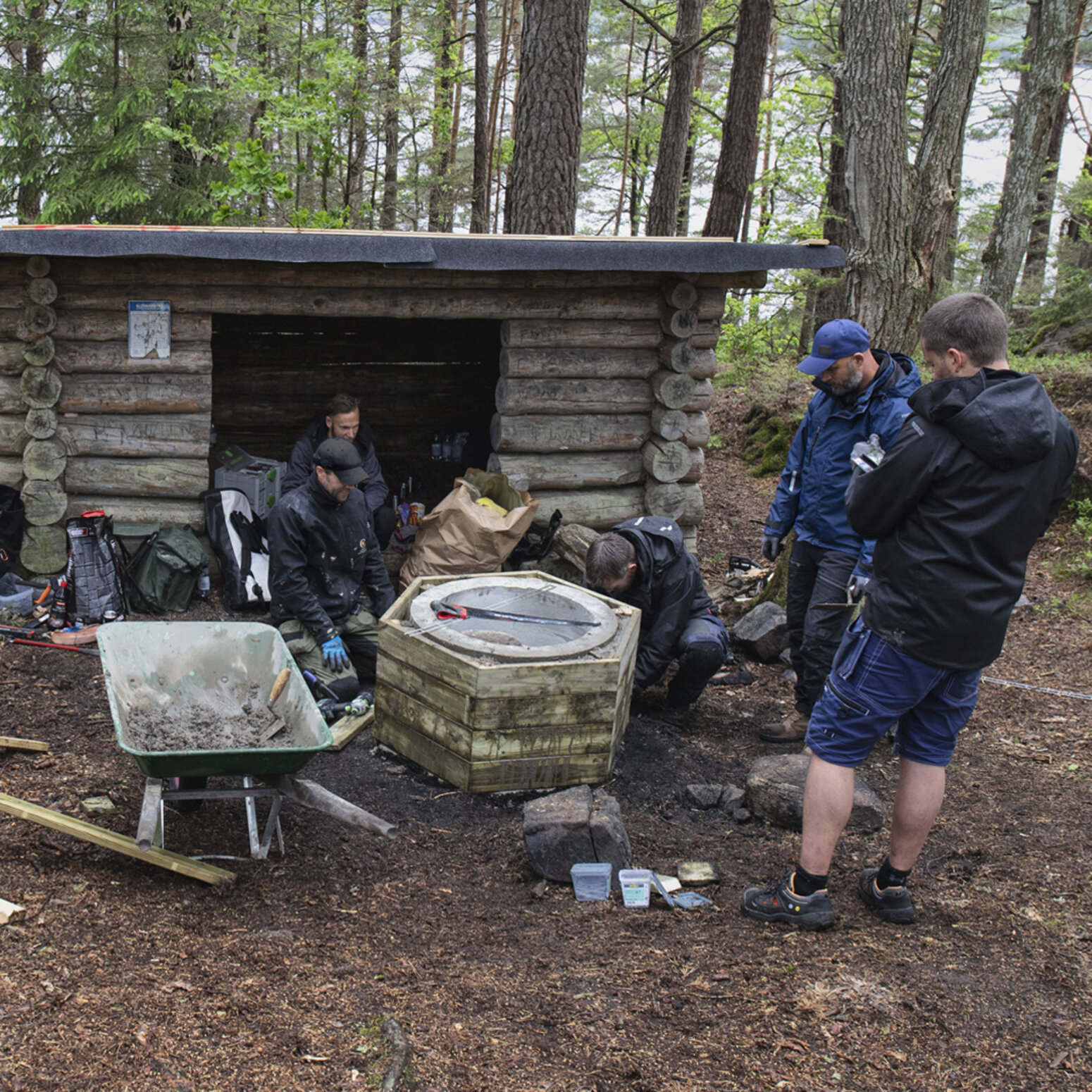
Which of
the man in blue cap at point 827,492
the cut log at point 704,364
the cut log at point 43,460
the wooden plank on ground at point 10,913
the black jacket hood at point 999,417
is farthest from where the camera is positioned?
the cut log at point 704,364

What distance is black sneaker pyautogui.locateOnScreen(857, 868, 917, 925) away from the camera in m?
3.28

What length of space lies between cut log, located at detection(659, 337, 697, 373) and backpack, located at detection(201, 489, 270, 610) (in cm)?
320

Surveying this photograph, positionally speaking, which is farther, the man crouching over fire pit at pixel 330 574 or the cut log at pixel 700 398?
the cut log at pixel 700 398

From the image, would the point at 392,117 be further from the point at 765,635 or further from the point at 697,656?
the point at 697,656

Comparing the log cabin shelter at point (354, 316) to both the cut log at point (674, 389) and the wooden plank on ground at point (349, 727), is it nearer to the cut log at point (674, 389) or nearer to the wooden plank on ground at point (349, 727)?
the cut log at point (674, 389)

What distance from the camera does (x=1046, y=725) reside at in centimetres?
545

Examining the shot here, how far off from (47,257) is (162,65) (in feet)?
24.7

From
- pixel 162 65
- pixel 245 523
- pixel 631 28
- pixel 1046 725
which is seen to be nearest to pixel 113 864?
pixel 245 523

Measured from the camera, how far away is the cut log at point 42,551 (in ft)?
20.9

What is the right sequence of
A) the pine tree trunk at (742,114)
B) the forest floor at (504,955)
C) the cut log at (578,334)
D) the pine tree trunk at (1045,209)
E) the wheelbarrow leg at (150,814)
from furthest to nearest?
the pine tree trunk at (1045,209) < the pine tree trunk at (742,114) < the cut log at (578,334) < the wheelbarrow leg at (150,814) < the forest floor at (504,955)

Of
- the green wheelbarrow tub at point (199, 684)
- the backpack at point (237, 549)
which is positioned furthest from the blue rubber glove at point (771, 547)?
the backpack at point (237, 549)

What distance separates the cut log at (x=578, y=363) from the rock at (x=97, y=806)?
4.03 meters

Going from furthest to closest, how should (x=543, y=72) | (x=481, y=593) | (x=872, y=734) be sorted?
1. (x=543, y=72)
2. (x=481, y=593)
3. (x=872, y=734)

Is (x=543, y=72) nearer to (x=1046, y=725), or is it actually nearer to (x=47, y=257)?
(x=47, y=257)
